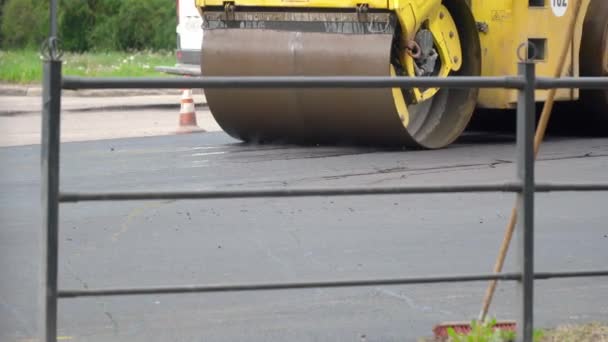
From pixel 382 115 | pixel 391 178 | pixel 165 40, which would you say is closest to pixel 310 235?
pixel 391 178

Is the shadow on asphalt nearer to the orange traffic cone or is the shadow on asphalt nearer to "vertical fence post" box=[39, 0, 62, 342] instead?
the orange traffic cone

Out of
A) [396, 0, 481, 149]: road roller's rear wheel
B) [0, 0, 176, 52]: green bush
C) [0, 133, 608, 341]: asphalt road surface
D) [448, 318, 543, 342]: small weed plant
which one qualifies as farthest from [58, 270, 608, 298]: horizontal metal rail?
[0, 0, 176, 52]: green bush

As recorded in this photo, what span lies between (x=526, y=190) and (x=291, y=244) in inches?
123

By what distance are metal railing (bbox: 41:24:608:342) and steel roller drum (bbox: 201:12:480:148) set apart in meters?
6.49

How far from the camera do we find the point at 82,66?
30938mm

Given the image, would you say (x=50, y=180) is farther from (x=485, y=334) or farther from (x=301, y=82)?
(x=485, y=334)

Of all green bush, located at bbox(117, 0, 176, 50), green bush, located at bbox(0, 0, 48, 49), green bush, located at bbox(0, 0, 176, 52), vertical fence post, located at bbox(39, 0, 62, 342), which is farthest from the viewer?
green bush, located at bbox(117, 0, 176, 50)

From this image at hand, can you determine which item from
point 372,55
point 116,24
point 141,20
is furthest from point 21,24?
point 372,55

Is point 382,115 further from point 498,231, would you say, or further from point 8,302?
point 8,302

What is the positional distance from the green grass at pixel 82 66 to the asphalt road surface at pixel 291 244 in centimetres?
1329

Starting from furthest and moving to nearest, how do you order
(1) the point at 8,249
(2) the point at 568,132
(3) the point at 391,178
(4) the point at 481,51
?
(2) the point at 568,132 → (4) the point at 481,51 → (3) the point at 391,178 → (1) the point at 8,249

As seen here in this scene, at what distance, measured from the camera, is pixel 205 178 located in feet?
33.8

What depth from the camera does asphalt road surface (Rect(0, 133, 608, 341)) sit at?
5.92 m

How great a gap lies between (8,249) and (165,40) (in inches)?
1629
